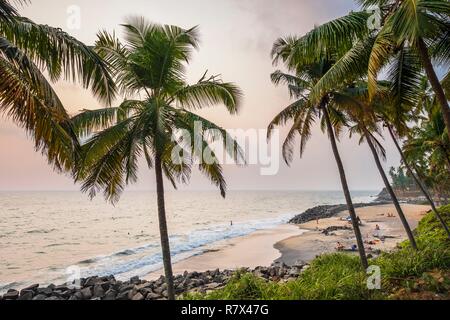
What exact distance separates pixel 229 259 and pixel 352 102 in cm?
1533

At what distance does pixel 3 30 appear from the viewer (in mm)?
4789

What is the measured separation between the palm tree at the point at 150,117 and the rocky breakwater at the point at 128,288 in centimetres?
619

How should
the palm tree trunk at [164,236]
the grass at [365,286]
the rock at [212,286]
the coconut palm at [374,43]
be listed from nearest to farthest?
1. the coconut palm at [374,43]
2. the grass at [365,286]
3. the palm tree trunk at [164,236]
4. the rock at [212,286]

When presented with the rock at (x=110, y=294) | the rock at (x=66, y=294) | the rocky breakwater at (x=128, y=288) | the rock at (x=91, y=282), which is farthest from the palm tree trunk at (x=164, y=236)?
the rock at (x=91, y=282)

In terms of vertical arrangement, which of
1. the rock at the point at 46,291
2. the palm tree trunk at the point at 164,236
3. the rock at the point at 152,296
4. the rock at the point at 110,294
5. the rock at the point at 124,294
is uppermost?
the palm tree trunk at the point at 164,236

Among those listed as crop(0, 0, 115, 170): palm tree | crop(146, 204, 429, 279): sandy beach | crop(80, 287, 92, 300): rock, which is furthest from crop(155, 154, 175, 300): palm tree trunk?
crop(146, 204, 429, 279): sandy beach

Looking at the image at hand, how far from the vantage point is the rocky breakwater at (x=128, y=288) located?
11.9 meters

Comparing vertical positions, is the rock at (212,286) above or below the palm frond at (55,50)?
below

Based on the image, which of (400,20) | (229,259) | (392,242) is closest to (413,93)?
(400,20)

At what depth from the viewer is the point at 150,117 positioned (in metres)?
6.48

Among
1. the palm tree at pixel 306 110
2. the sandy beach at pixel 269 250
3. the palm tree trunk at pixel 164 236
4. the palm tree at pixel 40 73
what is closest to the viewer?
the palm tree at pixel 40 73

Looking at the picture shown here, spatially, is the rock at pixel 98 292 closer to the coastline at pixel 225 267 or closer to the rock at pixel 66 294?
the coastline at pixel 225 267

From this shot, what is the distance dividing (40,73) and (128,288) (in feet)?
36.1

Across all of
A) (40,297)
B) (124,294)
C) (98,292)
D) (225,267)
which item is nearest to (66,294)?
(40,297)
